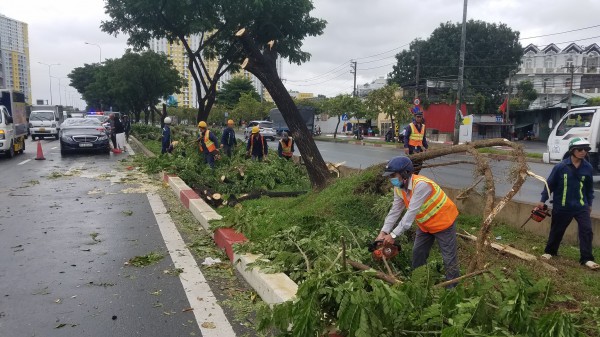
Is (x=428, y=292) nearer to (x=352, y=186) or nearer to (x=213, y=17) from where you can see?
(x=352, y=186)

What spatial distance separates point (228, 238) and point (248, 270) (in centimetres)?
110

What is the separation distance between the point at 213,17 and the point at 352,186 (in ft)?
44.3

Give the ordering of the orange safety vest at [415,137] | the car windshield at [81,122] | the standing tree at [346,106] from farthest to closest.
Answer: the standing tree at [346,106]
the car windshield at [81,122]
the orange safety vest at [415,137]

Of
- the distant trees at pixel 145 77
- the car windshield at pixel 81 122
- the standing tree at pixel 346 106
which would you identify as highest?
the distant trees at pixel 145 77

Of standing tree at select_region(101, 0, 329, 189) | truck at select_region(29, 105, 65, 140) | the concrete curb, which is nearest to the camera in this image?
the concrete curb

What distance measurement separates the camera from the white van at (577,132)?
12906 mm

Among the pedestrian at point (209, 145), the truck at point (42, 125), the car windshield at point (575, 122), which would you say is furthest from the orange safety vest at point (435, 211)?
the truck at point (42, 125)

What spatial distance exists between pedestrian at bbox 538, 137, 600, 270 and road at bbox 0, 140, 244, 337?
13.3 ft

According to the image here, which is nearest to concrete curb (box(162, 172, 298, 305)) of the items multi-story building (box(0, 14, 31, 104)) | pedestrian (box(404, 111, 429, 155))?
pedestrian (box(404, 111, 429, 155))

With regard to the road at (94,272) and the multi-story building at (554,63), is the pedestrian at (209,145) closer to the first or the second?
the road at (94,272)

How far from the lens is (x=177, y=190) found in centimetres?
1023

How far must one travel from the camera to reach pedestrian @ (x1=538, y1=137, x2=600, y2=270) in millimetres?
5637

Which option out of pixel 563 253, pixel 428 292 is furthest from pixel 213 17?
pixel 428 292

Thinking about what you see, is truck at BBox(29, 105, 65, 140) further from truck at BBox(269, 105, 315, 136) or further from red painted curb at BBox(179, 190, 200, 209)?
red painted curb at BBox(179, 190, 200, 209)
